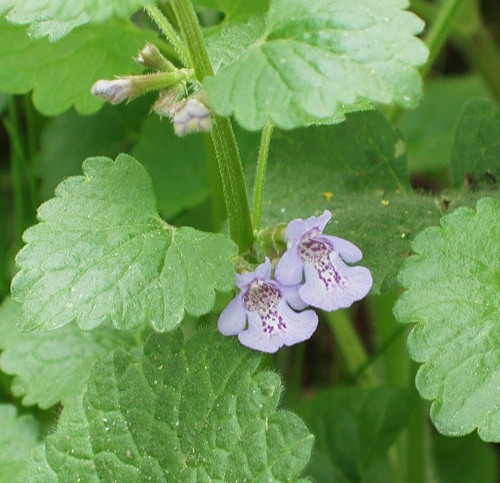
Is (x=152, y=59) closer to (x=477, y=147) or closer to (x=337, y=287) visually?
(x=337, y=287)

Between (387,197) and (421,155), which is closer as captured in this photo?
(387,197)

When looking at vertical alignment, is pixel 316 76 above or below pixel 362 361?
above

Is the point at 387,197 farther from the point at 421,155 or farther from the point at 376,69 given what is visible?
the point at 421,155

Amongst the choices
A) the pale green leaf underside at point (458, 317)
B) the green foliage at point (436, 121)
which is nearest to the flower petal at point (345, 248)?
the pale green leaf underside at point (458, 317)

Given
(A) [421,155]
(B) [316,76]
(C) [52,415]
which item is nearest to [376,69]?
(B) [316,76]

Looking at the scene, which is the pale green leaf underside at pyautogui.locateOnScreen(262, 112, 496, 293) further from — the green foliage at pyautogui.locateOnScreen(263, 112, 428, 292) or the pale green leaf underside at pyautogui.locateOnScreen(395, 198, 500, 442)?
the pale green leaf underside at pyautogui.locateOnScreen(395, 198, 500, 442)

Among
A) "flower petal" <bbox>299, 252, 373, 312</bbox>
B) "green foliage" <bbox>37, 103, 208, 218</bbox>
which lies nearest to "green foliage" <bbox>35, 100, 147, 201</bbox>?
"green foliage" <bbox>37, 103, 208, 218</bbox>

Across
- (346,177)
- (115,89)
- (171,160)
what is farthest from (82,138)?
(115,89)
